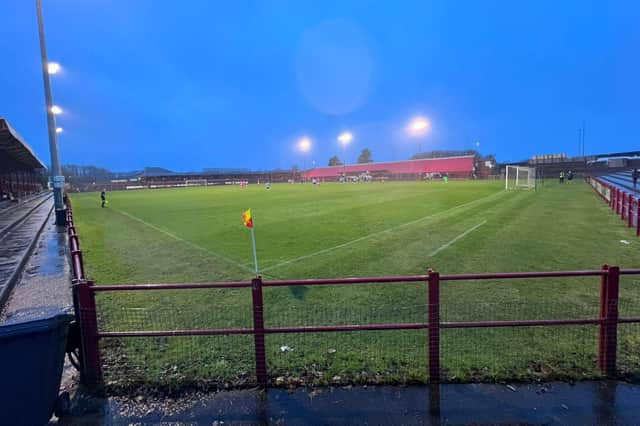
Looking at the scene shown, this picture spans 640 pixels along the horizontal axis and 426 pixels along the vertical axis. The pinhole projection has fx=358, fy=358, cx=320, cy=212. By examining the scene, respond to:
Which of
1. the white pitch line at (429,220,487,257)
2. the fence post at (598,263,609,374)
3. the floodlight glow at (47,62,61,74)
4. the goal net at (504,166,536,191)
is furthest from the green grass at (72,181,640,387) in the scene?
the goal net at (504,166,536,191)

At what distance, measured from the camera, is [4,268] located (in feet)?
31.8

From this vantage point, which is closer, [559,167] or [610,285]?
[610,285]

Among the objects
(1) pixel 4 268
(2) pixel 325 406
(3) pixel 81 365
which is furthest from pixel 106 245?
(2) pixel 325 406

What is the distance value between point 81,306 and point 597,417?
560 centimetres

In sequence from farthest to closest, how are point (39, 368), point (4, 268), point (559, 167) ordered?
point (559, 167) → point (4, 268) → point (39, 368)

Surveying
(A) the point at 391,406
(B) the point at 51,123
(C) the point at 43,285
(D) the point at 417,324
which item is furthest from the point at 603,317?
(B) the point at 51,123

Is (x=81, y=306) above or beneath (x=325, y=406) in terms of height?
above

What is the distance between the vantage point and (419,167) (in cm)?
10325

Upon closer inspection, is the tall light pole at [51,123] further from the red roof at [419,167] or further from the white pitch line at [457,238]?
the red roof at [419,167]

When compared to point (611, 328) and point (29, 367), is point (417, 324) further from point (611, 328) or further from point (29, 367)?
point (29, 367)

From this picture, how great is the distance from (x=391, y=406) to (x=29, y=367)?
11.5 ft

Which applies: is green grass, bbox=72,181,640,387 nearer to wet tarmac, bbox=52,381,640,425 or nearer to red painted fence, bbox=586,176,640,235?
wet tarmac, bbox=52,381,640,425

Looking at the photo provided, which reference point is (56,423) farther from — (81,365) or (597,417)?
(597,417)

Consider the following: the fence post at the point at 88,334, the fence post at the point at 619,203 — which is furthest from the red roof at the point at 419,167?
the fence post at the point at 88,334
